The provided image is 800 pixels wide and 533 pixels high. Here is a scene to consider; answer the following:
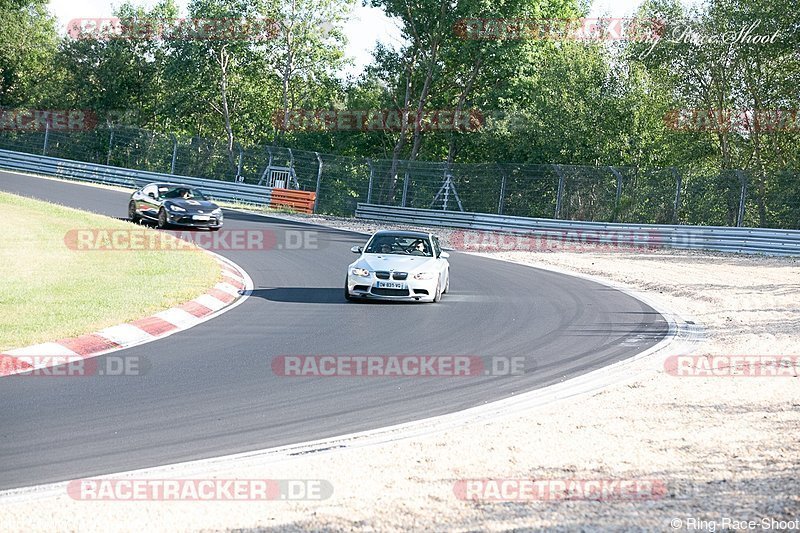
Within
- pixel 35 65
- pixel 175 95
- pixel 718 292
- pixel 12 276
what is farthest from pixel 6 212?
pixel 35 65

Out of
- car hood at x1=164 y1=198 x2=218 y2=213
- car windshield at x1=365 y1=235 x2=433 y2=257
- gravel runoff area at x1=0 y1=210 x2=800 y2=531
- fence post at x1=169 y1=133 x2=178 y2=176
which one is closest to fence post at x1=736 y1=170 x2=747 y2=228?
car hood at x1=164 y1=198 x2=218 y2=213

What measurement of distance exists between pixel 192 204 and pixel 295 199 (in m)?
12.3

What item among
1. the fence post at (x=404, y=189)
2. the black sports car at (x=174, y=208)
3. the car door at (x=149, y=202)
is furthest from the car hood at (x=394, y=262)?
the fence post at (x=404, y=189)

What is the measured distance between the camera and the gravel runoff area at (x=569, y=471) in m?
5.74

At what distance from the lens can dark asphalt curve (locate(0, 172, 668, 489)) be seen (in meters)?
7.51

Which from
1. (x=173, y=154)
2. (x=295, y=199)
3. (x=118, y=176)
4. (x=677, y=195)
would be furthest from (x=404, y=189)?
(x=118, y=176)

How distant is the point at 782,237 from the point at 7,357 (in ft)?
83.7

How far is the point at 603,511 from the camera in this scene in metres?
5.94

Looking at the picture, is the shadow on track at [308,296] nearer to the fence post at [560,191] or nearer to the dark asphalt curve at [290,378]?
the dark asphalt curve at [290,378]

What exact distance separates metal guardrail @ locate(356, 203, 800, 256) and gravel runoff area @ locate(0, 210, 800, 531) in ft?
68.3

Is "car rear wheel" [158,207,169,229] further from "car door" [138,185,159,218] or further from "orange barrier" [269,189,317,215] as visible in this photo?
"orange barrier" [269,189,317,215]

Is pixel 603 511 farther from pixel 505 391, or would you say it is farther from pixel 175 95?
pixel 175 95

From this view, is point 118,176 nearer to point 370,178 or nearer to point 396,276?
point 370,178

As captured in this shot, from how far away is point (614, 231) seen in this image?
3259 centimetres
